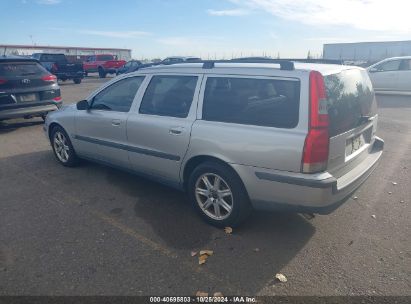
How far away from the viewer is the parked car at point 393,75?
14.1 metres

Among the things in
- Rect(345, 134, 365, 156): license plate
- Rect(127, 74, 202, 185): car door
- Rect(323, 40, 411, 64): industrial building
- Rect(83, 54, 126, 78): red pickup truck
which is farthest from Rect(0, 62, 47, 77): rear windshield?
Rect(323, 40, 411, 64): industrial building

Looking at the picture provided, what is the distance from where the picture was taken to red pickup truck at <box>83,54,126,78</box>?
96.5 feet

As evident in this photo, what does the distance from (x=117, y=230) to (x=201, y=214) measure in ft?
3.13

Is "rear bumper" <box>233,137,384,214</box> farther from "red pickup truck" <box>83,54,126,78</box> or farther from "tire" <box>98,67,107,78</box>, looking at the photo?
"tire" <box>98,67,107,78</box>

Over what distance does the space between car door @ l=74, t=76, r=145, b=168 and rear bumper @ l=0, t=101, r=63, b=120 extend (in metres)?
3.75

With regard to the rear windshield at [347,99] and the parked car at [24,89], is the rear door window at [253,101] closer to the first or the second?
the rear windshield at [347,99]

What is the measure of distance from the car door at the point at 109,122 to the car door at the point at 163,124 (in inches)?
7.8

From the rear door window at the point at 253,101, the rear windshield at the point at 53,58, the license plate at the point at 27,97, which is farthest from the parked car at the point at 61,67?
the rear door window at the point at 253,101

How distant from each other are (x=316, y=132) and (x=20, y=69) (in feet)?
26.0

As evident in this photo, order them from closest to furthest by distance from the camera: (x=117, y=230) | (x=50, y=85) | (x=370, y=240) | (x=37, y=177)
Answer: (x=370, y=240) → (x=117, y=230) → (x=37, y=177) → (x=50, y=85)

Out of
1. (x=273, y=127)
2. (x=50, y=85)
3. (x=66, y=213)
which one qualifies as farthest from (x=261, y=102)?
(x=50, y=85)

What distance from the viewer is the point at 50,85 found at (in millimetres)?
8523

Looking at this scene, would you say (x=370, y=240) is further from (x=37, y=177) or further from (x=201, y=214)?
(x=37, y=177)

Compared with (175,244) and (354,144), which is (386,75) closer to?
(354,144)
